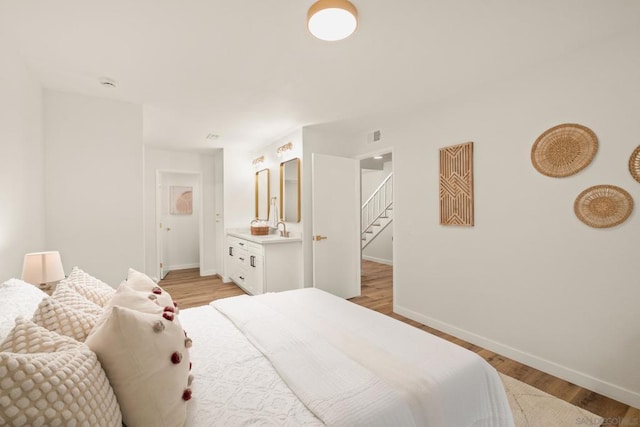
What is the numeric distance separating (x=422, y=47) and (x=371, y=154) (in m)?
1.96

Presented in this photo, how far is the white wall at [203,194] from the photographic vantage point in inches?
207

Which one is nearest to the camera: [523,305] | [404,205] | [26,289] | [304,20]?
[26,289]

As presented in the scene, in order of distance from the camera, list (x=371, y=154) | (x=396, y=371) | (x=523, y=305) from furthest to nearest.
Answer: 1. (x=371, y=154)
2. (x=523, y=305)
3. (x=396, y=371)

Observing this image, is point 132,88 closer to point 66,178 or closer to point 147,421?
point 66,178

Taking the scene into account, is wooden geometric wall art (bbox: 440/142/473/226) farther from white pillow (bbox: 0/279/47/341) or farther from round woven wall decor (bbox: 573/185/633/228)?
white pillow (bbox: 0/279/47/341)

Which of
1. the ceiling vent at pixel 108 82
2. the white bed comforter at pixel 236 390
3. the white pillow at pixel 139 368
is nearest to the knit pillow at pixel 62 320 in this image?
the white pillow at pixel 139 368

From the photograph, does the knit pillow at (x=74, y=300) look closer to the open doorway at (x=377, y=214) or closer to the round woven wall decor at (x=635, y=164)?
the round woven wall decor at (x=635, y=164)

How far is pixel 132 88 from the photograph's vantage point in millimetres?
2664

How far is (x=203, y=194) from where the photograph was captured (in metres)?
5.67

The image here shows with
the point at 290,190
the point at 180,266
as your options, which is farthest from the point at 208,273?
the point at 290,190

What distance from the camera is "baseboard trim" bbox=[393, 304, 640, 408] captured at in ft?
6.31

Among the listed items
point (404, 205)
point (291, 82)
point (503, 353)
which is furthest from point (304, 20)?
point (503, 353)

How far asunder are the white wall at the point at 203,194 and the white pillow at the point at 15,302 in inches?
159

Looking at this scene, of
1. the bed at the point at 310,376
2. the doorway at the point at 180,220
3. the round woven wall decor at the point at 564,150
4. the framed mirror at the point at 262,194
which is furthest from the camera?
the doorway at the point at 180,220
